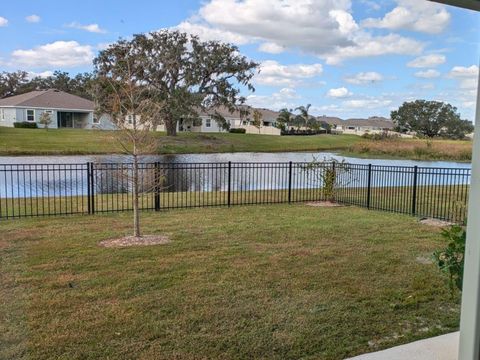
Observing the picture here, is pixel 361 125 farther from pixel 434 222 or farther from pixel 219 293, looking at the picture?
pixel 219 293

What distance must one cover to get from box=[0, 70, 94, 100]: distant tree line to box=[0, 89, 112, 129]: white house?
374 centimetres

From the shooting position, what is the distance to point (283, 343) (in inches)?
117

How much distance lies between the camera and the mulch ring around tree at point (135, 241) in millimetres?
5762

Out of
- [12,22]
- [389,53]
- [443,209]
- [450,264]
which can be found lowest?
[443,209]

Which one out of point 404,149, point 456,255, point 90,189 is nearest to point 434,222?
point 456,255

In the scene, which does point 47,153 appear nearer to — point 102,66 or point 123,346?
point 102,66

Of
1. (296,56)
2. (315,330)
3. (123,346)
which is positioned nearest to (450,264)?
(315,330)

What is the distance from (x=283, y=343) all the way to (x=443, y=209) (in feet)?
24.4

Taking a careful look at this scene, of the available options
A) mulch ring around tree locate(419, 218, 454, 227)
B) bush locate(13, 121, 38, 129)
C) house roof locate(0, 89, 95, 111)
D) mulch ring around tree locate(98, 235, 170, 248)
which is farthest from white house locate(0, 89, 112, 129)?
mulch ring around tree locate(419, 218, 454, 227)

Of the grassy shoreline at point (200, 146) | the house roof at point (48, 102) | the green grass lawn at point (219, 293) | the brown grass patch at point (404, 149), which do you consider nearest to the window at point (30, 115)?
the house roof at point (48, 102)

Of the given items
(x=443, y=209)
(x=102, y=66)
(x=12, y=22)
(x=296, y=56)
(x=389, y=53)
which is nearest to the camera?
(x=12, y=22)

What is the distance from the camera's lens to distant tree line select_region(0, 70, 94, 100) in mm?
37094

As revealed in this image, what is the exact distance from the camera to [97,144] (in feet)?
63.6

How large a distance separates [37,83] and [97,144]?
26748 millimetres
